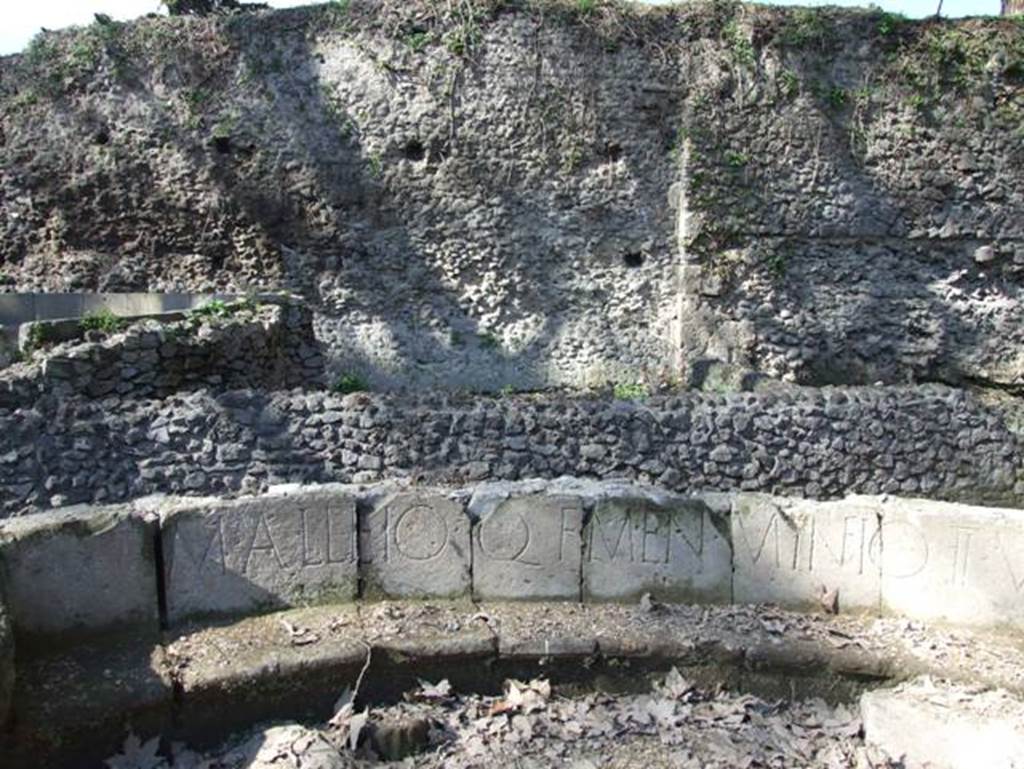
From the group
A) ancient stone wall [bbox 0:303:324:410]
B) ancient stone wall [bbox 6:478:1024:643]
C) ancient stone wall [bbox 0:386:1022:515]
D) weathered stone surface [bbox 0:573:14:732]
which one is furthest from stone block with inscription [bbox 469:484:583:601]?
ancient stone wall [bbox 0:303:324:410]

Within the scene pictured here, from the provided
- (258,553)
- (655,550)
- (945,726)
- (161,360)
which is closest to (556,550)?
(655,550)

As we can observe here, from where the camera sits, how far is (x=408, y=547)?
13.7ft

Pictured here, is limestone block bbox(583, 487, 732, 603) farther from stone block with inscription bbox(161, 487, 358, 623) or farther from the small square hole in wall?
the small square hole in wall

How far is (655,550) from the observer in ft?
14.0

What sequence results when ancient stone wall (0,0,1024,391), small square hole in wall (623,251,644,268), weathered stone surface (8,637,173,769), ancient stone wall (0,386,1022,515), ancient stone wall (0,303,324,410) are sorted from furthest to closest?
1. small square hole in wall (623,251,644,268)
2. ancient stone wall (0,0,1024,391)
3. ancient stone wall (0,303,324,410)
4. ancient stone wall (0,386,1022,515)
5. weathered stone surface (8,637,173,769)

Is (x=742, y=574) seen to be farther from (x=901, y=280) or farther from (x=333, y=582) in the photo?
(x=901, y=280)

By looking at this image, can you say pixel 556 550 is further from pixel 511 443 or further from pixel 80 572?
pixel 511 443

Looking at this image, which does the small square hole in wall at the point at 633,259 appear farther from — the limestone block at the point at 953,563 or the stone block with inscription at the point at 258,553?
the stone block with inscription at the point at 258,553

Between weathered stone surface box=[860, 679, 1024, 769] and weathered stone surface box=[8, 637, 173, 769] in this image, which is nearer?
weathered stone surface box=[8, 637, 173, 769]

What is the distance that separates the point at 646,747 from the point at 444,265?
35.4ft

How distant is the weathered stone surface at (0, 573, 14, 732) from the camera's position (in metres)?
3.06

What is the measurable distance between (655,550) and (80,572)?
7.96 ft

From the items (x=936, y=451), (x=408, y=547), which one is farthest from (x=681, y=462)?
(x=408, y=547)

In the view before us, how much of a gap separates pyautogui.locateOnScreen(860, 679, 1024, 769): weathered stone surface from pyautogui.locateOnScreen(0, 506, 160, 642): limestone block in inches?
115
